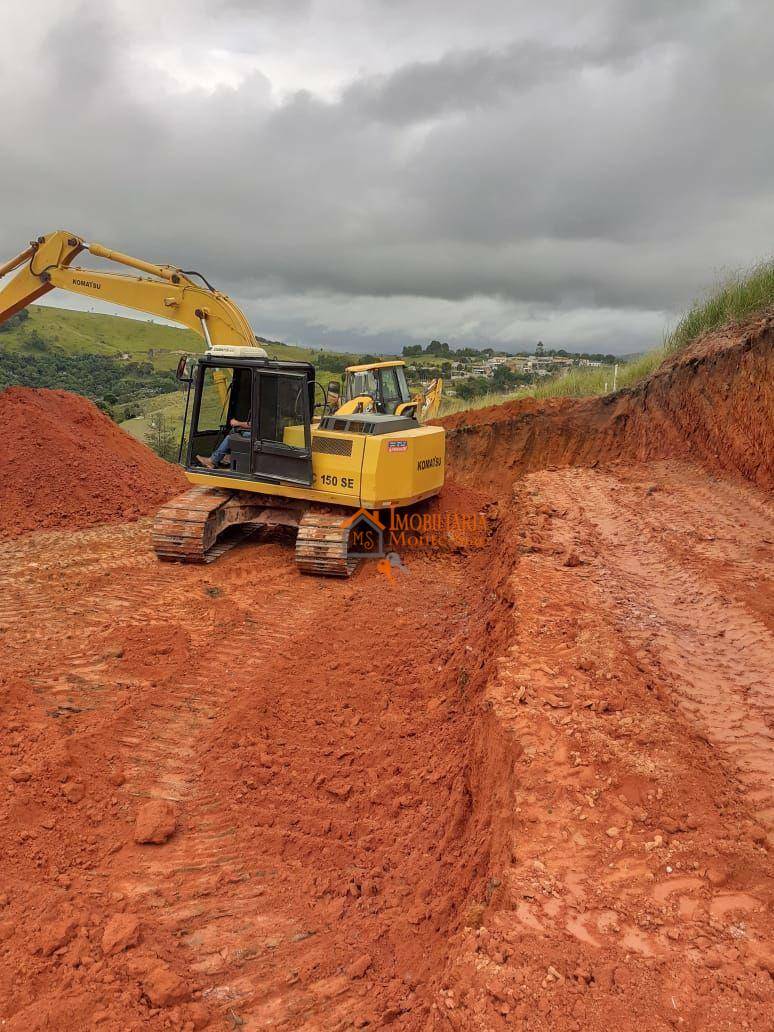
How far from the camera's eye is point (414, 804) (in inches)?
160

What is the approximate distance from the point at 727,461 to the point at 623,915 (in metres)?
8.31

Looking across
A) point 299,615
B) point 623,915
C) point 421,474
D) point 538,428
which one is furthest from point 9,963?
point 538,428

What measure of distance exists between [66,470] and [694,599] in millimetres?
10420

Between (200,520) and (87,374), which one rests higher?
(87,374)

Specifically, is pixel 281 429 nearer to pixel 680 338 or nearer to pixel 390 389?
pixel 390 389

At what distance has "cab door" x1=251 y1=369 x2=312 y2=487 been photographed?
876cm

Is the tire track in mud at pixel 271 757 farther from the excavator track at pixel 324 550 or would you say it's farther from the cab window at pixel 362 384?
the cab window at pixel 362 384

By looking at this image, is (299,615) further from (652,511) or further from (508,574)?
(652,511)

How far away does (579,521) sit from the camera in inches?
308

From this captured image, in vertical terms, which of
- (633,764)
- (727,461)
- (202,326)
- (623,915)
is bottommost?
(623,915)

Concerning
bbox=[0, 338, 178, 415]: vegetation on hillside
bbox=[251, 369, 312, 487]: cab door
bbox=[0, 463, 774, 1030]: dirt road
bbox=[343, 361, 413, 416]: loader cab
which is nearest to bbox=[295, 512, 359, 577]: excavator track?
bbox=[251, 369, 312, 487]: cab door

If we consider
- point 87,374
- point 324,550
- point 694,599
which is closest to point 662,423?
point 324,550

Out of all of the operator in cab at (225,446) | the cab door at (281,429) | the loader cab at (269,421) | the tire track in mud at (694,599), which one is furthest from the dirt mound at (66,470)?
the tire track in mud at (694,599)

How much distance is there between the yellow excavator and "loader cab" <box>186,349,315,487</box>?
0.01 m
